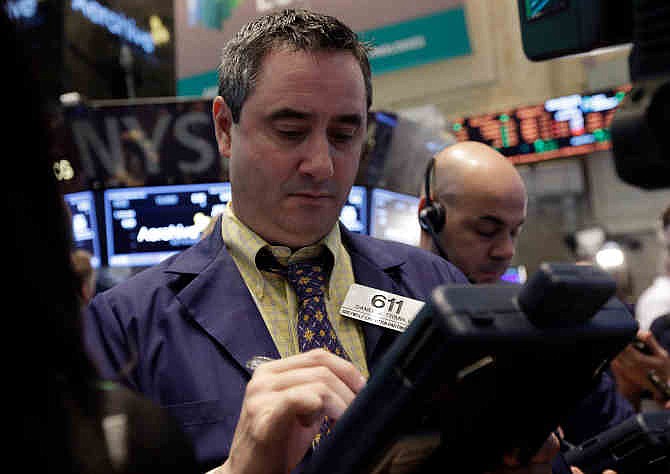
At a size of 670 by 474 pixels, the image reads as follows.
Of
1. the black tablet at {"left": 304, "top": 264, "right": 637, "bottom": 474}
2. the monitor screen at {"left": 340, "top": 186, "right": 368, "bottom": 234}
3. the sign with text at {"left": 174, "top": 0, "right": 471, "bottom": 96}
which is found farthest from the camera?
the sign with text at {"left": 174, "top": 0, "right": 471, "bottom": 96}

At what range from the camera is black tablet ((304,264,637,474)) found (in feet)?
2.12

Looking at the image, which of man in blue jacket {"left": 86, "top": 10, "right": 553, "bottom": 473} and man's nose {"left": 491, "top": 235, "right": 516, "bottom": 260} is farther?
man's nose {"left": 491, "top": 235, "right": 516, "bottom": 260}

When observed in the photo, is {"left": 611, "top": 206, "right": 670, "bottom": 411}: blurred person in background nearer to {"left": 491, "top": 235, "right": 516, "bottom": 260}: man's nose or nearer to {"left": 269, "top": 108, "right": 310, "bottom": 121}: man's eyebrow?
{"left": 491, "top": 235, "right": 516, "bottom": 260}: man's nose

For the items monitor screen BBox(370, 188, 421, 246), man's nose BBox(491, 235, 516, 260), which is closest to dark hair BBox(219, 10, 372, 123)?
man's nose BBox(491, 235, 516, 260)

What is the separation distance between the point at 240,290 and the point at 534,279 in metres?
0.89

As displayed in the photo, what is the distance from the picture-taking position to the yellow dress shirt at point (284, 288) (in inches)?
56.4

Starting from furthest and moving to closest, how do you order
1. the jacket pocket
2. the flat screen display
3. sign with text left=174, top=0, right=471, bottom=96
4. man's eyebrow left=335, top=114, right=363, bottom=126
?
sign with text left=174, top=0, right=471, bottom=96 < man's eyebrow left=335, top=114, right=363, bottom=126 < the jacket pocket < the flat screen display

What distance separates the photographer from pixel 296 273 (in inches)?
58.7

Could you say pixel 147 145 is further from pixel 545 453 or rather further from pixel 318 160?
pixel 545 453

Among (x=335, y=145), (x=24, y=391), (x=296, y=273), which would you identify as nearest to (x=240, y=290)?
(x=296, y=273)

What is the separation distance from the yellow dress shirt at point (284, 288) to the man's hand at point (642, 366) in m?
1.35

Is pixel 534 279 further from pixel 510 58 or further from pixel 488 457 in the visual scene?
pixel 510 58

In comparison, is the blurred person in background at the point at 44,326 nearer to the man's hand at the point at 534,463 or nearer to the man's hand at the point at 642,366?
the man's hand at the point at 534,463

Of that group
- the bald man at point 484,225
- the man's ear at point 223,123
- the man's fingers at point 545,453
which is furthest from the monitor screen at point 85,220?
the man's fingers at point 545,453
